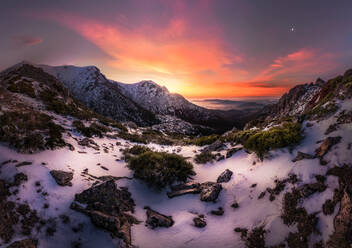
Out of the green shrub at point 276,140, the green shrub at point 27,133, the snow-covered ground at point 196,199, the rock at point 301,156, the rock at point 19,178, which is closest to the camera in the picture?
the snow-covered ground at point 196,199

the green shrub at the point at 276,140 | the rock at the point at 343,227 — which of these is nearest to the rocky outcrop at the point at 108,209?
the rock at the point at 343,227

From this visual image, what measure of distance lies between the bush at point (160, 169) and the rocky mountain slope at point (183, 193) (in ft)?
0.24

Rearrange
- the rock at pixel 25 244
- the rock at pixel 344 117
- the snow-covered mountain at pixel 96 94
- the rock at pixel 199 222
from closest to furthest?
the rock at pixel 25 244 → the rock at pixel 199 222 → the rock at pixel 344 117 → the snow-covered mountain at pixel 96 94

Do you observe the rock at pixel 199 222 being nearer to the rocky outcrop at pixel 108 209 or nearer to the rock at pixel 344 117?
the rocky outcrop at pixel 108 209

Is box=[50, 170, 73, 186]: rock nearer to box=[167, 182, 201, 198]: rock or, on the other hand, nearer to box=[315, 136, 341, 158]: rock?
box=[167, 182, 201, 198]: rock

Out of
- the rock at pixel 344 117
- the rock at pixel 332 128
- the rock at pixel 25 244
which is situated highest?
the rock at pixel 344 117

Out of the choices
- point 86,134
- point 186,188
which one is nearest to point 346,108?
point 186,188

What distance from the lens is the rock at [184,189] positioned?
33.9 ft

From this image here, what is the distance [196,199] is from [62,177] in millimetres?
7690

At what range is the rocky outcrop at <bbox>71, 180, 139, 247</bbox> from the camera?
22.7ft

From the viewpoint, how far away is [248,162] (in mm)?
11867

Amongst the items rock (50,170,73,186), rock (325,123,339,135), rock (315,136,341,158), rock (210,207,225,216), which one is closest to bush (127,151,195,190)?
rock (210,207,225,216)

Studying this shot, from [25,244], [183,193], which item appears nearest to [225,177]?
[183,193]

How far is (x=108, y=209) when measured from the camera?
764 centimetres
